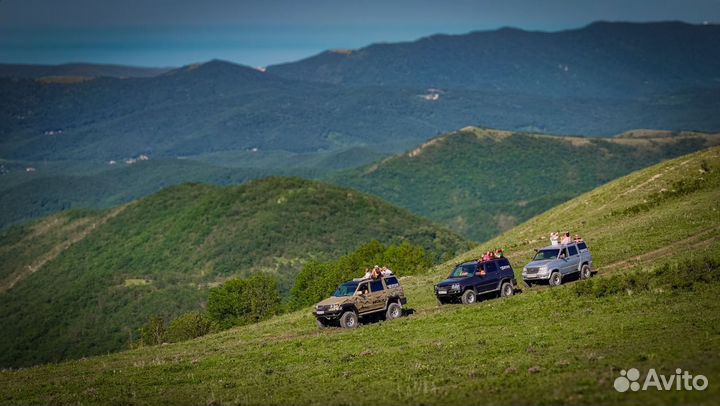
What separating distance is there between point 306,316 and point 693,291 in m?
24.2

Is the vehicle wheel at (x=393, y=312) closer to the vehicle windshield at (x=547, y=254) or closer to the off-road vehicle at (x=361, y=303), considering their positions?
the off-road vehicle at (x=361, y=303)

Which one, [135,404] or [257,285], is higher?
[135,404]

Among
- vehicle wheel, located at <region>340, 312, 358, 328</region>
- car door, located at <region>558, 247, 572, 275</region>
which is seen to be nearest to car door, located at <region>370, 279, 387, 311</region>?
vehicle wheel, located at <region>340, 312, 358, 328</region>

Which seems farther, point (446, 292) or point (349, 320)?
point (446, 292)

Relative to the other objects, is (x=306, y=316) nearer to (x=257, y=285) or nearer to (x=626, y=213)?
(x=626, y=213)

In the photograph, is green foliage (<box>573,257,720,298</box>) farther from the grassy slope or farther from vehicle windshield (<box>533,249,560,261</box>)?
vehicle windshield (<box>533,249,560,261</box>)

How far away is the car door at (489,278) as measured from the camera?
132ft

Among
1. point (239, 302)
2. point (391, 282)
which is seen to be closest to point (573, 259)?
point (391, 282)

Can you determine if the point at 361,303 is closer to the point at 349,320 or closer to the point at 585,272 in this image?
the point at 349,320

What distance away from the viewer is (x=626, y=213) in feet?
213

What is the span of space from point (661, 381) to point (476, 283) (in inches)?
766

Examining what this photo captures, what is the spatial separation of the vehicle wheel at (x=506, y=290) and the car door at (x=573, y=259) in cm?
370

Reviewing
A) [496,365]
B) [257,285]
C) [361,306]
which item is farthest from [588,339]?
[257,285]

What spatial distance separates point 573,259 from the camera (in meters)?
42.2
